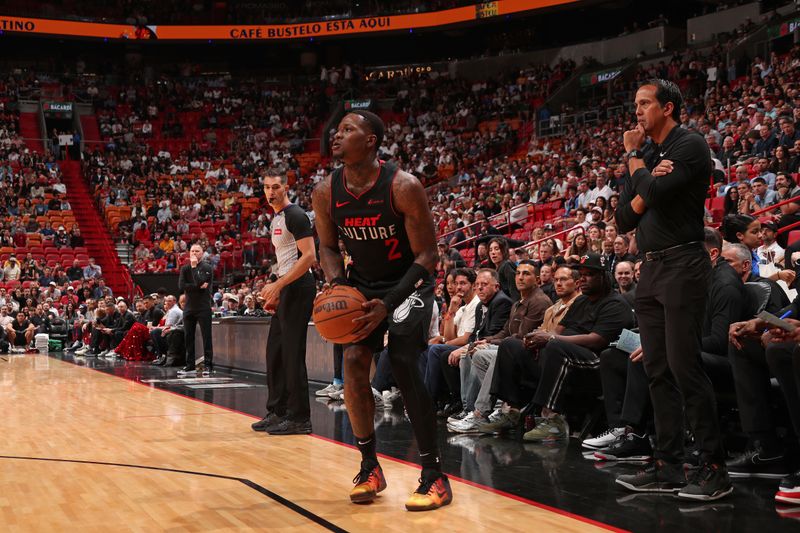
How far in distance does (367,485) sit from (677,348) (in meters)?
1.56

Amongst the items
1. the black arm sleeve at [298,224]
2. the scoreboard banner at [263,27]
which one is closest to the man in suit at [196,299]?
the black arm sleeve at [298,224]

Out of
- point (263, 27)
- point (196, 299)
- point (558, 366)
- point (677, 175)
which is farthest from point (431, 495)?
point (263, 27)

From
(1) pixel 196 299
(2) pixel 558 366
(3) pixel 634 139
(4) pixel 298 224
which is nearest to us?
(3) pixel 634 139

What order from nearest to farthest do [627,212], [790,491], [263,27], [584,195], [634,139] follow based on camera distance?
[790,491], [634,139], [627,212], [584,195], [263,27]

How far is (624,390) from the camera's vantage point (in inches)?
205

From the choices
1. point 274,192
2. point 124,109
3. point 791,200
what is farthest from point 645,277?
point 124,109

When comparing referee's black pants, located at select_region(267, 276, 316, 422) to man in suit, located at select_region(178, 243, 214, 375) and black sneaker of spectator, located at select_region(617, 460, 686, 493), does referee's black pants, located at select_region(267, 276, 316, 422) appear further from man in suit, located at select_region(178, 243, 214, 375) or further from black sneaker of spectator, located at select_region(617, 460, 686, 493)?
man in suit, located at select_region(178, 243, 214, 375)

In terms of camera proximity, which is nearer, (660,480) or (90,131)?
(660,480)

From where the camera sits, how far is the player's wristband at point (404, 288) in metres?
3.91

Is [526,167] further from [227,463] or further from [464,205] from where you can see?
[227,463]

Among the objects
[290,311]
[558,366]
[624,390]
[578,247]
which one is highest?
[578,247]

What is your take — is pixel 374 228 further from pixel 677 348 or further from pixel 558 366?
pixel 558 366

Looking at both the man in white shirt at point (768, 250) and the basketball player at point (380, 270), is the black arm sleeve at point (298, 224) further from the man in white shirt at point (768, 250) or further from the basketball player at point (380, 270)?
the man in white shirt at point (768, 250)

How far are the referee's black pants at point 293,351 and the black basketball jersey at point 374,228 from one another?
2224 mm
